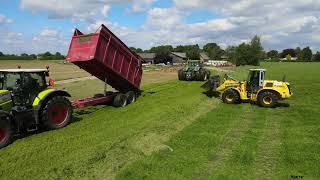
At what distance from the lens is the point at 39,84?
1286 centimetres

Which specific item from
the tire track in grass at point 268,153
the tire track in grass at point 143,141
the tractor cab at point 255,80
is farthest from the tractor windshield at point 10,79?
the tractor cab at point 255,80

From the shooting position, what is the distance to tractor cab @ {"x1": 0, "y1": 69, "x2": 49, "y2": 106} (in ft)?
39.6

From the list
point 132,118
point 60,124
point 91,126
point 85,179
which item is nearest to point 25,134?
point 60,124

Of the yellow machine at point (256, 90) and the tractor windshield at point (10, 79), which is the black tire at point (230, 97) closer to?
the yellow machine at point (256, 90)

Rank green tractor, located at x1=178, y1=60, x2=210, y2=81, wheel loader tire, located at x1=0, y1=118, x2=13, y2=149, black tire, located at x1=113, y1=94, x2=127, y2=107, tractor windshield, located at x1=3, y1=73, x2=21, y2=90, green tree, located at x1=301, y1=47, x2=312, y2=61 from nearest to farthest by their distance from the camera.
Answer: wheel loader tire, located at x1=0, y1=118, x2=13, y2=149
tractor windshield, located at x1=3, y1=73, x2=21, y2=90
black tire, located at x1=113, y1=94, x2=127, y2=107
green tractor, located at x1=178, y1=60, x2=210, y2=81
green tree, located at x1=301, y1=47, x2=312, y2=61

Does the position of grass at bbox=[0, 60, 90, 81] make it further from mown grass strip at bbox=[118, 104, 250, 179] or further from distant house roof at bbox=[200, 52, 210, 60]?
distant house roof at bbox=[200, 52, 210, 60]

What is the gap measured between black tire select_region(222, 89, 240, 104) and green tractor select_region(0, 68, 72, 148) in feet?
30.0

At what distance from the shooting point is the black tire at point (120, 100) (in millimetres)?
18109

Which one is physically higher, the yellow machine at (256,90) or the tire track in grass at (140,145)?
the yellow machine at (256,90)

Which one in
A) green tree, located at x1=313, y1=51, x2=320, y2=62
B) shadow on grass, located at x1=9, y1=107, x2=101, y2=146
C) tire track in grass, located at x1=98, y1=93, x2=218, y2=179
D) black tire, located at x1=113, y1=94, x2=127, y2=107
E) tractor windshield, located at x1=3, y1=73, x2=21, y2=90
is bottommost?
green tree, located at x1=313, y1=51, x2=320, y2=62

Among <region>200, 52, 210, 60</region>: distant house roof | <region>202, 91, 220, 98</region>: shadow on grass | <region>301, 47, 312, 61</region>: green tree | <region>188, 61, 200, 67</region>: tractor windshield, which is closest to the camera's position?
<region>202, 91, 220, 98</region>: shadow on grass

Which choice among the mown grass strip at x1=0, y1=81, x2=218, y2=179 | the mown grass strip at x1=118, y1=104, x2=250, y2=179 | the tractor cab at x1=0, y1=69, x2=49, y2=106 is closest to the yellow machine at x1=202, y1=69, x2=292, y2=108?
the mown grass strip at x1=0, y1=81, x2=218, y2=179

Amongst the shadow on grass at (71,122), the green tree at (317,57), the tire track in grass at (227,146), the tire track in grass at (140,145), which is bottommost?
the green tree at (317,57)

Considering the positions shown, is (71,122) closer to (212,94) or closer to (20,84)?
(20,84)
